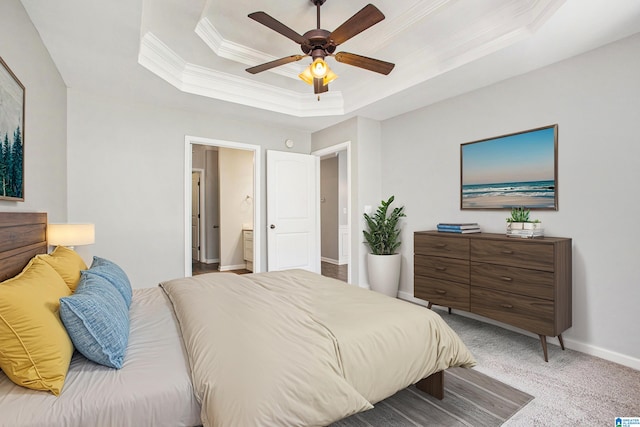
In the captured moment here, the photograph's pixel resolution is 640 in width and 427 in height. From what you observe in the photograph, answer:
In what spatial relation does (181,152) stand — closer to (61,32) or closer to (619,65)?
(61,32)

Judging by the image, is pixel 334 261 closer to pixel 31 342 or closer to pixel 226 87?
pixel 226 87

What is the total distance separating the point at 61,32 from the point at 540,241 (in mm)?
3934

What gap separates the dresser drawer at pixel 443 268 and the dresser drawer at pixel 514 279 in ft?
0.30

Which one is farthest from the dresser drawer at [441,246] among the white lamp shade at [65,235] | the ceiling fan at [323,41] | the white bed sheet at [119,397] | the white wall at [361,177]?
the white lamp shade at [65,235]

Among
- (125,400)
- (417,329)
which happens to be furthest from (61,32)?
(417,329)

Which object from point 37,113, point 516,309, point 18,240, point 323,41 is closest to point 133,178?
point 37,113

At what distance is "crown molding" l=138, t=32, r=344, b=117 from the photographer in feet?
9.63

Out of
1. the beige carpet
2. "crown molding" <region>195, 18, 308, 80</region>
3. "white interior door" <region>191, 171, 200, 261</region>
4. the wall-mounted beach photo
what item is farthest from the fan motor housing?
Answer: "white interior door" <region>191, 171, 200, 261</region>

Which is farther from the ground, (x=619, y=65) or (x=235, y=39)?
(x=235, y=39)

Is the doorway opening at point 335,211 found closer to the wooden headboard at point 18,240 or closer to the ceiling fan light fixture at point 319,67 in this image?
the ceiling fan light fixture at point 319,67

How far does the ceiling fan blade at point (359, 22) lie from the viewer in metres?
1.97

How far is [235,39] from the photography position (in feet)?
9.64

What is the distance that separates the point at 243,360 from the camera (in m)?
1.27

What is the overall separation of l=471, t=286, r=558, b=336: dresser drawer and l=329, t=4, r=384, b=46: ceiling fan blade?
7.81 feet
